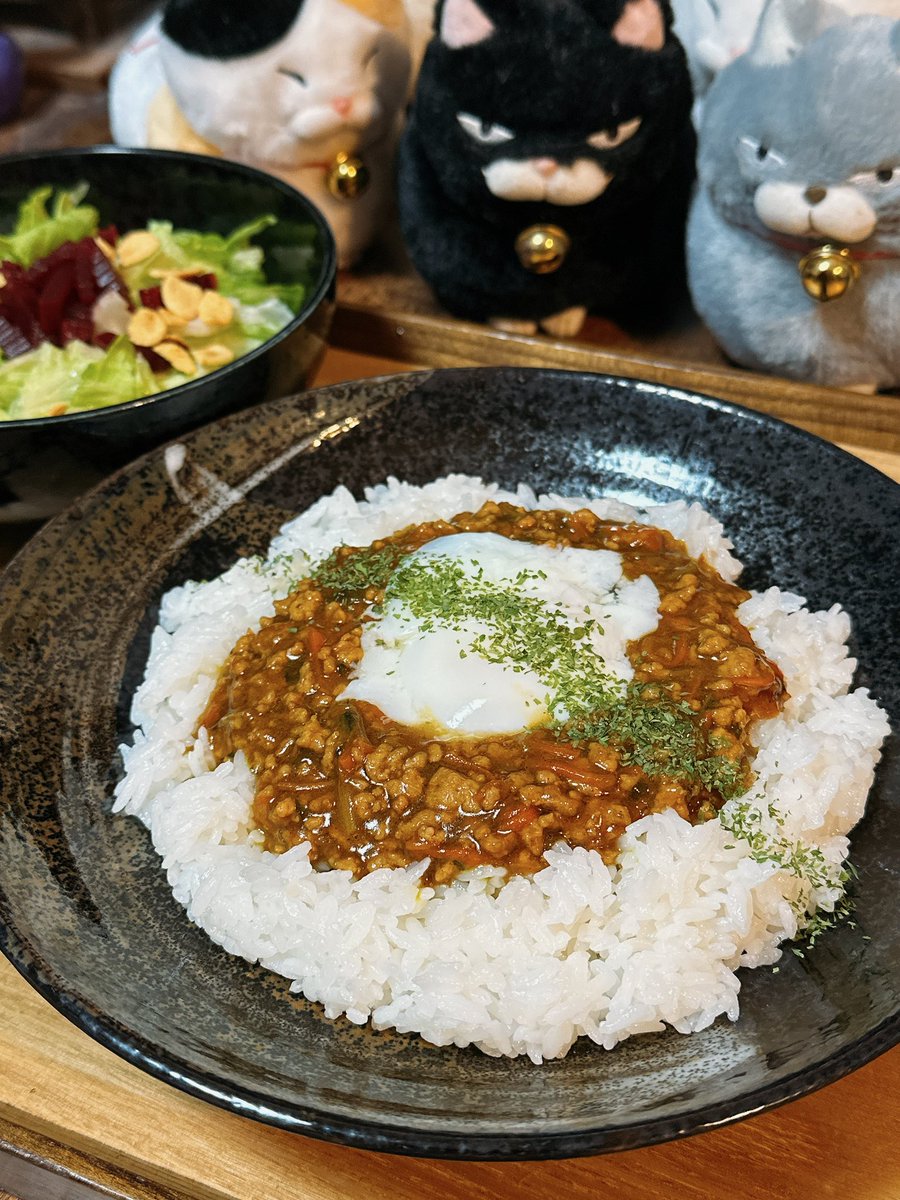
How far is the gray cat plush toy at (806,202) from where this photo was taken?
2648 millimetres

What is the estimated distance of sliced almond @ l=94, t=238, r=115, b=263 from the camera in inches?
126

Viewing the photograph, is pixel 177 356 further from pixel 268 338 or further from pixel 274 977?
pixel 274 977

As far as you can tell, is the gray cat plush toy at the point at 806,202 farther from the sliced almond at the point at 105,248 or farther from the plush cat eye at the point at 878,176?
the sliced almond at the point at 105,248

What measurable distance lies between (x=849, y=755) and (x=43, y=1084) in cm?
157

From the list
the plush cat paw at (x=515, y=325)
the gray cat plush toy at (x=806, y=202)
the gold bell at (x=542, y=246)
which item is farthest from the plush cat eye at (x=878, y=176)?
the plush cat paw at (x=515, y=325)

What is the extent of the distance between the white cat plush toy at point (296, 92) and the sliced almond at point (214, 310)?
0.81 meters

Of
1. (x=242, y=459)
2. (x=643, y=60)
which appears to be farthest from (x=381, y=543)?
(x=643, y=60)

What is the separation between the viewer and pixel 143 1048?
1.56 meters

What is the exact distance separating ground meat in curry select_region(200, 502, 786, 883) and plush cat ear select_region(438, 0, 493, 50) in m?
1.66

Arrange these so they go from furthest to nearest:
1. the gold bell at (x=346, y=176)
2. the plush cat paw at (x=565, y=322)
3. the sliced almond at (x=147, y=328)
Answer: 1. the gold bell at (x=346, y=176)
2. the plush cat paw at (x=565, y=322)
3. the sliced almond at (x=147, y=328)

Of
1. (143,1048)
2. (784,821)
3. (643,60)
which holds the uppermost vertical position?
(643,60)

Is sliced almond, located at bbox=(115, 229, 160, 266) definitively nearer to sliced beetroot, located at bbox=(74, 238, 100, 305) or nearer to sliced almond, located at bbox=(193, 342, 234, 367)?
→ sliced beetroot, located at bbox=(74, 238, 100, 305)

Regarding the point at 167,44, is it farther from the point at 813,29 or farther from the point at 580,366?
the point at 813,29

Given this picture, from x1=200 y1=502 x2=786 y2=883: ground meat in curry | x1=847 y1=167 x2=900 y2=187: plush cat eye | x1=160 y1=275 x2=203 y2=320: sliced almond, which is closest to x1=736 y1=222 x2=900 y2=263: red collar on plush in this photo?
x1=847 y1=167 x2=900 y2=187: plush cat eye
